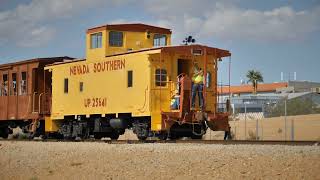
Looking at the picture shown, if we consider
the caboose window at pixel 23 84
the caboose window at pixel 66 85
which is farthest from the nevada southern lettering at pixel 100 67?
the caboose window at pixel 23 84

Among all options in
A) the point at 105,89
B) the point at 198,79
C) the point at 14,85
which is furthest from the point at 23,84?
the point at 198,79

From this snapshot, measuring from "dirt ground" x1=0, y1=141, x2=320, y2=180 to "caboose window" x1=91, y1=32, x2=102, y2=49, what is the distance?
22.4 ft

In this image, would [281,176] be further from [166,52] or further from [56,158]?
[166,52]

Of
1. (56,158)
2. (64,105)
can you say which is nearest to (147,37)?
(64,105)

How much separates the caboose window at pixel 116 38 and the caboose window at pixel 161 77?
297 centimetres

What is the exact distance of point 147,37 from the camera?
22156 mm

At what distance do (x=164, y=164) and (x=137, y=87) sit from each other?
8292 mm

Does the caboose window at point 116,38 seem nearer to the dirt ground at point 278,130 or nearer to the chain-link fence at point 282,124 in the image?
the chain-link fence at point 282,124

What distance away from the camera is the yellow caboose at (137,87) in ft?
63.0

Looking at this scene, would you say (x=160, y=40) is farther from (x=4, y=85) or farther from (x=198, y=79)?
(x=4, y=85)

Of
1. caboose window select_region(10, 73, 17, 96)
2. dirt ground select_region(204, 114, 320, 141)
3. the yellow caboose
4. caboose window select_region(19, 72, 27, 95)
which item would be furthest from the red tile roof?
the yellow caboose

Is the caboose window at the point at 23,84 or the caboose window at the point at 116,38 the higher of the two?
the caboose window at the point at 116,38

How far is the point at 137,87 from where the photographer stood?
1975cm

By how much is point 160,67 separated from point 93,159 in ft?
22.0
